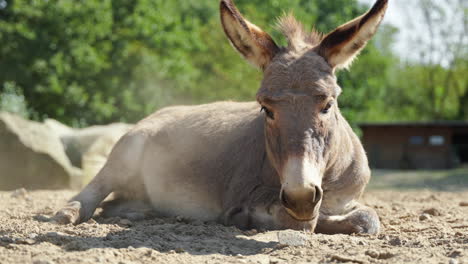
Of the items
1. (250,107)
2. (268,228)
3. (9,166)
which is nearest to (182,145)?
(250,107)

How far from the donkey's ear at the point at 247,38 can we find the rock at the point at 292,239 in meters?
1.69

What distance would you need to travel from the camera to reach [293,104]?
439 cm

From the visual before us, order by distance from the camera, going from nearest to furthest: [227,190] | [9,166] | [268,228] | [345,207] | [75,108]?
[268,228]
[345,207]
[227,190]
[9,166]
[75,108]

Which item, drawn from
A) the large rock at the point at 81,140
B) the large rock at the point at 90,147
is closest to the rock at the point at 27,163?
the large rock at the point at 90,147

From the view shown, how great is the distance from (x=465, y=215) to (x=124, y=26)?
68.5 feet

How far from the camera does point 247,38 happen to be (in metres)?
5.16

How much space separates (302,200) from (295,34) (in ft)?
7.17

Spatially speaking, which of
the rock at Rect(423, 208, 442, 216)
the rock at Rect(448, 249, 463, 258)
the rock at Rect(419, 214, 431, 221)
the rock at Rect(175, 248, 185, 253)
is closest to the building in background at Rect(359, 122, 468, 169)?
the rock at Rect(423, 208, 442, 216)

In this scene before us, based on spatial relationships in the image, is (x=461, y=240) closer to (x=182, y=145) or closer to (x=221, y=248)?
(x=221, y=248)

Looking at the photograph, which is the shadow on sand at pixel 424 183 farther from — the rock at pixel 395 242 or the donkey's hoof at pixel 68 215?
the donkey's hoof at pixel 68 215

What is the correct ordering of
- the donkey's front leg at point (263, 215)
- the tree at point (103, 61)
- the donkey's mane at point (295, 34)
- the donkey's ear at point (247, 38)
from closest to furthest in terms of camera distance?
the donkey's front leg at point (263, 215)
the donkey's ear at point (247, 38)
the donkey's mane at point (295, 34)
the tree at point (103, 61)

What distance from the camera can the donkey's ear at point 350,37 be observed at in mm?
4758

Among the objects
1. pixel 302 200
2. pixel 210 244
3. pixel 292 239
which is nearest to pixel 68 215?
pixel 210 244

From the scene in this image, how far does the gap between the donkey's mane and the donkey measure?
1 centimetres
